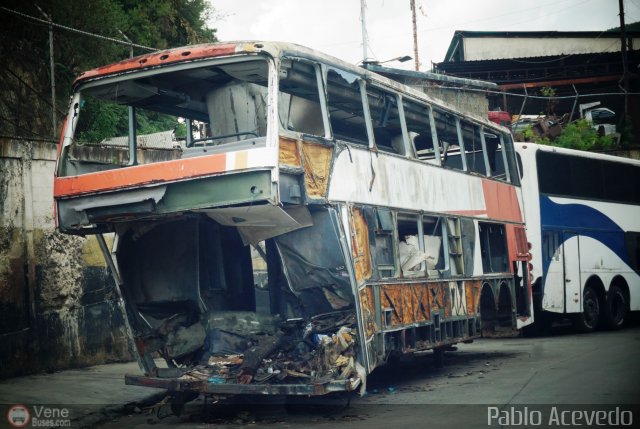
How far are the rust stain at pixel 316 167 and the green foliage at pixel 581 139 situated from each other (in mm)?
21430

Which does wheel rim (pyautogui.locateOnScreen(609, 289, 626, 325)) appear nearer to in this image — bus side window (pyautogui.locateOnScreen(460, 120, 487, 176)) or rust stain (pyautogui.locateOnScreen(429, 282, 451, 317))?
bus side window (pyautogui.locateOnScreen(460, 120, 487, 176))

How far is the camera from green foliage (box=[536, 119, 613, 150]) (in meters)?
27.6

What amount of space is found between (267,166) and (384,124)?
10.4 feet

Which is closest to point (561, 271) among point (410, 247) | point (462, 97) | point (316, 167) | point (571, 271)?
point (571, 271)

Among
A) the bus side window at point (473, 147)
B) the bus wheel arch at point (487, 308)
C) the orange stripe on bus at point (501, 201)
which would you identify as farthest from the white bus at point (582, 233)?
the bus side window at point (473, 147)

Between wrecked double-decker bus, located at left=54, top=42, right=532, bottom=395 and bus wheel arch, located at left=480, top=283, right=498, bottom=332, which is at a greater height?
wrecked double-decker bus, located at left=54, top=42, right=532, bottom=395

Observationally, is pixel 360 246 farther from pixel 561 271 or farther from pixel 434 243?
pixel 561 271

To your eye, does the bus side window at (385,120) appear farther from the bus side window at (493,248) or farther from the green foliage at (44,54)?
the green foliage at (44,54)

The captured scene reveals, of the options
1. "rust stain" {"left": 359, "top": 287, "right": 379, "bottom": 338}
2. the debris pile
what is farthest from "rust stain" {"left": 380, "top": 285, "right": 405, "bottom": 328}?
the debris pile

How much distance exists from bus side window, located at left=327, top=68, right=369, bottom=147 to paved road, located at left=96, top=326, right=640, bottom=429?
3.12 meters

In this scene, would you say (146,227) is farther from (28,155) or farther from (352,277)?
(28,155)

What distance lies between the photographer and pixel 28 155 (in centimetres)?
1094

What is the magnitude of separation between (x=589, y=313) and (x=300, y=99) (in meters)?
11.4

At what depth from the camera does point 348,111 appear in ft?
29.9
